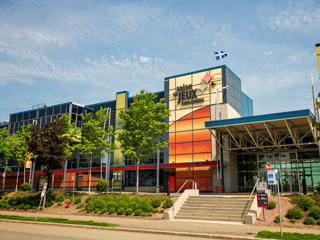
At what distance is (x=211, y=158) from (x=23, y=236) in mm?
23932

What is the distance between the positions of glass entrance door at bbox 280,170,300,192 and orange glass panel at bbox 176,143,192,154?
1098 centimetres

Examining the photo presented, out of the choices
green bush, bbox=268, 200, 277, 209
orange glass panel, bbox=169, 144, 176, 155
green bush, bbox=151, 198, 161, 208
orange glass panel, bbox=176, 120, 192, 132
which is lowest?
green bush, bbox=151, 198, 161, 208

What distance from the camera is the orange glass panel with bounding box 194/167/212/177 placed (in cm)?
3312

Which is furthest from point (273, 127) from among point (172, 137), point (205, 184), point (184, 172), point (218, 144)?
point (172, 137)

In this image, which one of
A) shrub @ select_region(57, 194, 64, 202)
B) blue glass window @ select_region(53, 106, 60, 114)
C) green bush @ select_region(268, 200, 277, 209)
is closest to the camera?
green bush @ select_region(268, 200, 277, 209)

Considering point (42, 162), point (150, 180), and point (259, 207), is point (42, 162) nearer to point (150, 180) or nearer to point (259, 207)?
point (150, 180)

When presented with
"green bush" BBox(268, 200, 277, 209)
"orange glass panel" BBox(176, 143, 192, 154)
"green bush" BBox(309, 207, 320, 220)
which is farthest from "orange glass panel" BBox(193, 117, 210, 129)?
"green bush" BBox(309, 207, 320, 220)

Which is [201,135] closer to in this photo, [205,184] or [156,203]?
[205,184]

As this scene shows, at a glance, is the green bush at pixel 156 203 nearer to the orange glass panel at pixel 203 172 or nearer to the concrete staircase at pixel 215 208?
the concrete staircase at pixel 215 208

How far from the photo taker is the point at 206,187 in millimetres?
32938

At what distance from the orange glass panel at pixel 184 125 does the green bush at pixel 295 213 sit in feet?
64.0

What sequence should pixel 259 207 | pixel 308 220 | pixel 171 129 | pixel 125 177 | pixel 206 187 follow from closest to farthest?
pixel 308 220 → pixel 259 207 → pixel 206 187 → pixel 171 129 → pixel 125 177

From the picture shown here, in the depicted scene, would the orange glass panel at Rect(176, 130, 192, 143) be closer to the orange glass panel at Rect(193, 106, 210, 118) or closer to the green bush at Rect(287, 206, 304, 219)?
the orange glass panel at Rect(193, 106, 210, 118)

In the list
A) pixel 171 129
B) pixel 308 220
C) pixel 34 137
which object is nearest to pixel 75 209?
pixel 34 137
